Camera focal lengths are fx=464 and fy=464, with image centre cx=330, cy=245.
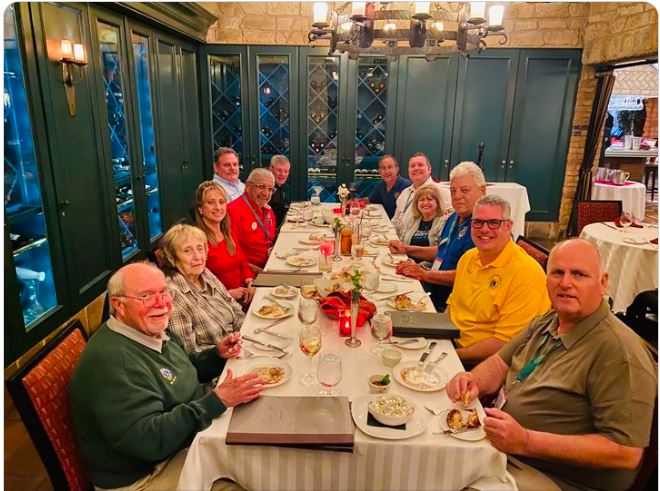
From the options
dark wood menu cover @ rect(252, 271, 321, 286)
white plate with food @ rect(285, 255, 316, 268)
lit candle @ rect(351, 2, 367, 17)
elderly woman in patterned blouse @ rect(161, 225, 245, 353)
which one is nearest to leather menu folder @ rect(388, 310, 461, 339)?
dark wood menu cover @ rect(252, 271, 321, 286)

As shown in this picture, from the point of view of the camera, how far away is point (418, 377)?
1.59 m

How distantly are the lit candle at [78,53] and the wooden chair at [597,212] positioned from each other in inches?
168

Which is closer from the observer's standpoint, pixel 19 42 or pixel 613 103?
pixel 19 42

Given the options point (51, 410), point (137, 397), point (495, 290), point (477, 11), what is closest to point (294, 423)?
point (137, 397)

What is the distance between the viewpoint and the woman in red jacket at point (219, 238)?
8.70 ft

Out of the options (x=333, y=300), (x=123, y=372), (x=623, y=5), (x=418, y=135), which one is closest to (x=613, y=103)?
(x=623, y=5)

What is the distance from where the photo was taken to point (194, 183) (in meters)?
5.90

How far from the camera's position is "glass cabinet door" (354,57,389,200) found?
5.98 metres

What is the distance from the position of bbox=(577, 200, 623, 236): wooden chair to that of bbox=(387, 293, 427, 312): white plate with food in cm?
283

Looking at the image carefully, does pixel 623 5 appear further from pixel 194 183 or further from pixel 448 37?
pixel 194 183

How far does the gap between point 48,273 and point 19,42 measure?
55.9 inches

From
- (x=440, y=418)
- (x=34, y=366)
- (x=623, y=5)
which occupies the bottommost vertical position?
(x=440, y=418)

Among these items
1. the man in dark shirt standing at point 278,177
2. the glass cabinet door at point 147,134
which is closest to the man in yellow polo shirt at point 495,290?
the man in dark shirt standing at point 278,177

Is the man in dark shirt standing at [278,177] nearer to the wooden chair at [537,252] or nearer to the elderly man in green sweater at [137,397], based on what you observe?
the wooden chair at [537,252]
